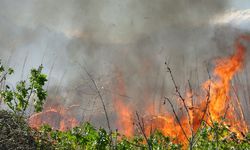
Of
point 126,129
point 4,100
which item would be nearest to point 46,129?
point 4,100

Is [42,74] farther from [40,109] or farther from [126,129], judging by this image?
[126,129]

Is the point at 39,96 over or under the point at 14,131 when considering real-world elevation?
over

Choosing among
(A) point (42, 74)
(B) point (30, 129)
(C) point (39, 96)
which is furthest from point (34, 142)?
(A) point (42, 74)

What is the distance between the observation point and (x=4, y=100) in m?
11.5

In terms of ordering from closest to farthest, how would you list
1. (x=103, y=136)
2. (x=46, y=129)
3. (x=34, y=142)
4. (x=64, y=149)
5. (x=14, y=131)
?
1. (x=103, y=136)
2. (x=14, y=131)
3. (x=34, y=142)
4. (x=64, y=149)
5. (x=46, y=129)

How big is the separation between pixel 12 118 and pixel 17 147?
1.66 metres

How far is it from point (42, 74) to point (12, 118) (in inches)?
70.9

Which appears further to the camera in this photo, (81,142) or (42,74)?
(42,74)

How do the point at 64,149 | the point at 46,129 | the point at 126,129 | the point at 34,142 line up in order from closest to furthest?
the point at 34,142, the point at 64,149, the point at 46,129, the point at 126,129

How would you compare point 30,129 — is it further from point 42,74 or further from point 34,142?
point 42,74

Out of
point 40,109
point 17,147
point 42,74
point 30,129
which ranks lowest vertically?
point 17,147

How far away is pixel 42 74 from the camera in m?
11.4

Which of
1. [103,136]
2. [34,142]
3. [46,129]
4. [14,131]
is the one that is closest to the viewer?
[103,136]

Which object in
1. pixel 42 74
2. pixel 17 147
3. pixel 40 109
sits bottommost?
pixel 17 147
